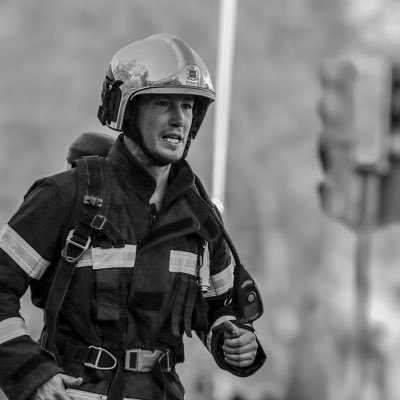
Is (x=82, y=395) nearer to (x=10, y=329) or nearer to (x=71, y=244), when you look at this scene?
(x=10, y=329)

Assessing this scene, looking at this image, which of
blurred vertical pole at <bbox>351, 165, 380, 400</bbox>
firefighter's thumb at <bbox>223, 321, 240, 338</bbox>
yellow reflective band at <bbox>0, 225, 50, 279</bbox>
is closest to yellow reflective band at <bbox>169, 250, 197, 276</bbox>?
firefighter's thumb at <bbox>223, 321, 240, 338</bbox>

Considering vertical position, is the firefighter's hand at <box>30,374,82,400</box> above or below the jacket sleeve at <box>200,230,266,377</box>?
below

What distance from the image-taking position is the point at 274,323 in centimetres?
3288

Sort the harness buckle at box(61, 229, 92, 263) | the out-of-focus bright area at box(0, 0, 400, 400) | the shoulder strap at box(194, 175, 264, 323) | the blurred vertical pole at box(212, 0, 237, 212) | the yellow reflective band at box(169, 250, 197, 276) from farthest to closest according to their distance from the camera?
1. the out-of-focus bright area at box(0, 0, 400, 400)
2. the blurred vertical pole at box(212, 0, 237, 212)
3. the shoulder strap at box(194, 175, 264, 323)
4. the yellow reflective band at box(169, 250, 197, 276)
5. the harness buckle at box(61, 229, 92, 263)

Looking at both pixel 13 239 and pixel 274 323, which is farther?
pixel 274 323

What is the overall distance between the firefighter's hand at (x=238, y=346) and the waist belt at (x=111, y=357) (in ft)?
0.92

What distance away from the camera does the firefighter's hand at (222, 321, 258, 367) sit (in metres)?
5.13

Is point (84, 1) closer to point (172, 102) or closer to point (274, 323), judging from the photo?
point (274, 323)

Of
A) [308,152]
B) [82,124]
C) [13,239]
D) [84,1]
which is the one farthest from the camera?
[308,152]

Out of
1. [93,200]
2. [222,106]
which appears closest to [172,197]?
[93,200]

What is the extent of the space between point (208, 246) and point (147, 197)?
0.32m

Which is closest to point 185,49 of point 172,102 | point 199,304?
point 172,102

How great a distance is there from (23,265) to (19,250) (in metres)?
0.05

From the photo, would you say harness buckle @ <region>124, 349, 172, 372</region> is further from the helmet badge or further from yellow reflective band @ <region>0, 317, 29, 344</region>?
the helmet badge
